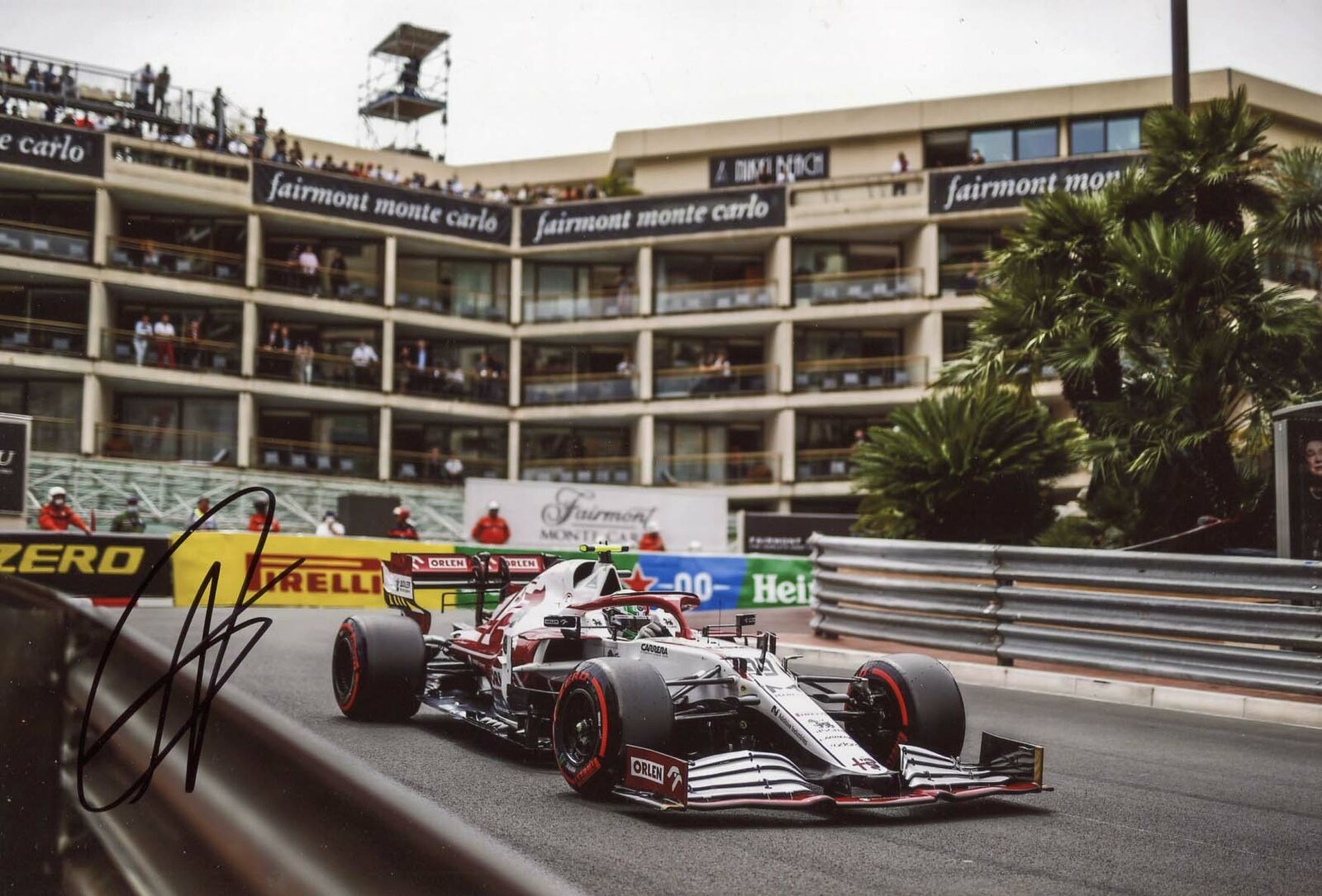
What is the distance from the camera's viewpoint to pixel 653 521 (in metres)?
30.6

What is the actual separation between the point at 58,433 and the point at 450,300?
42.3 feet

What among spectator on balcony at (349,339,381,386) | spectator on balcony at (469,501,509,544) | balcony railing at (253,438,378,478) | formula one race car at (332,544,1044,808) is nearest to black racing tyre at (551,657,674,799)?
formula one race car at (332,544,1044,808)

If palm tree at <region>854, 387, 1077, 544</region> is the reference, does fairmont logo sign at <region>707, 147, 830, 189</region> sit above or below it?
above

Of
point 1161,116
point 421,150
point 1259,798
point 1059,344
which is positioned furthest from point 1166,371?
point 421,150

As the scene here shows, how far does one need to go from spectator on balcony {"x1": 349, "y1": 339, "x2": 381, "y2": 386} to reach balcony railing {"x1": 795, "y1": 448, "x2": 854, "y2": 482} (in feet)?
43.9

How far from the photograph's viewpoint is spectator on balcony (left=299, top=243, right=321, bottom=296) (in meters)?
40.7

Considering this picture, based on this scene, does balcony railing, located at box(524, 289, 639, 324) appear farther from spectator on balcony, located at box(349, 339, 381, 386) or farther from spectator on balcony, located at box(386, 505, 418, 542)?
spectator on balcony, located at box(386, 505, 418, 542)

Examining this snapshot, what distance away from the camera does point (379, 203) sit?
42.6 metres

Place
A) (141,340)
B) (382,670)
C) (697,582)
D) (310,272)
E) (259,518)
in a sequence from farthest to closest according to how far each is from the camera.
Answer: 1. (310,272)
2. (141,340)
3. (697,582)
4. (259,518)
5. (382,670)

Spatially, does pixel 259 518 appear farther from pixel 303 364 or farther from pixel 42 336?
pixel 303 364

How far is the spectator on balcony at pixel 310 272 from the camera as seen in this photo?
40.7 meters

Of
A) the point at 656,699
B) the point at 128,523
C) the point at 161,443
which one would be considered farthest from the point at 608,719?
the point at 161,443

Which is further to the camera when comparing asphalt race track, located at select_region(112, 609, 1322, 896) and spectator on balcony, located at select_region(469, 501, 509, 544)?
spectator on balcony, located at select_region(469, 501, 509, 544)

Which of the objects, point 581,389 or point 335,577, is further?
point 581,389
